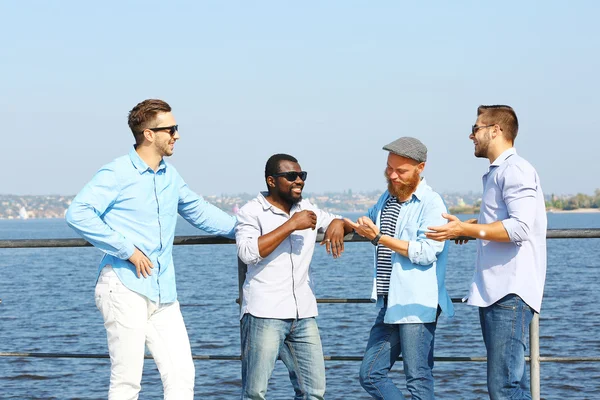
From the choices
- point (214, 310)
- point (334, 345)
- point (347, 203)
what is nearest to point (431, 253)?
point (334, 345)

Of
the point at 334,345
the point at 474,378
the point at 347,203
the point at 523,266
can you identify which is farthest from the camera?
the point at 347,203

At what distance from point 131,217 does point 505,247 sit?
2.05 meters

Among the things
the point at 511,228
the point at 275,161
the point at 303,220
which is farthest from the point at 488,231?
the point at 275,161

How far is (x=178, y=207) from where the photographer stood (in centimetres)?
537

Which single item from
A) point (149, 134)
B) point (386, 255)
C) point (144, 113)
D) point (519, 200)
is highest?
point (144, 113)

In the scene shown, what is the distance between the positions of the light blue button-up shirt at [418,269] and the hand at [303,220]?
500mm

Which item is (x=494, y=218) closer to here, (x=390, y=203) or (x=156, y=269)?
(x=390, y=203)

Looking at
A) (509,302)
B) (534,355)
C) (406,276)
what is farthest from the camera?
(534,355)

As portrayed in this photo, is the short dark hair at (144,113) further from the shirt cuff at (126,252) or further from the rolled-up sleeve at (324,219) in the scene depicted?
the rolled-up sleeve at (324,219)

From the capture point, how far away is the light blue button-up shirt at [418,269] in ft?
16.0

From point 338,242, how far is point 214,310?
2508 centimetres

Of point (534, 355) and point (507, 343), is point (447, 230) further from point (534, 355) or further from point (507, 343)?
point (534, 355)

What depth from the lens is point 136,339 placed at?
4.85m

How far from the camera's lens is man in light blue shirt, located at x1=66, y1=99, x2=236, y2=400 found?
15.8ft
